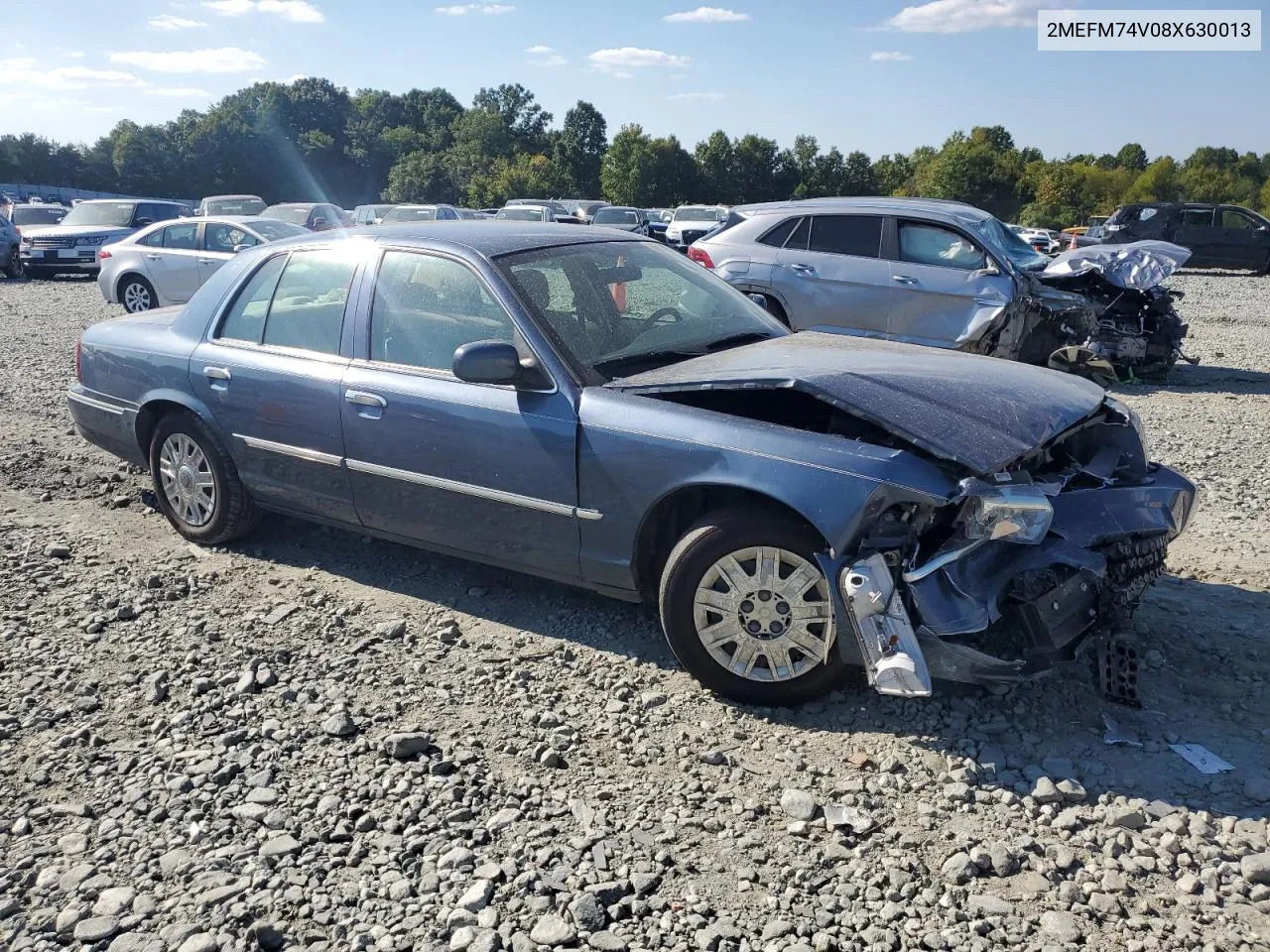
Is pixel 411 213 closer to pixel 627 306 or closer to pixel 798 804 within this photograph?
pixel 627 306

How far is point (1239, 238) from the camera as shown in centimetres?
2491

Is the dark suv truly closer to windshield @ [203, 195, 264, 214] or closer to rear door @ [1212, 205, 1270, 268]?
rear door @ [1212, 205, 1270, 268]

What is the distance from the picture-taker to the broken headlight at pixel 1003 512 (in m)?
3.39

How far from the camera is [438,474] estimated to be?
4.35 metres

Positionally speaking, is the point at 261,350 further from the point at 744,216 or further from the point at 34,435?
the point at 744,216

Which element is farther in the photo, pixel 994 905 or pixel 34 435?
pixel 34 435

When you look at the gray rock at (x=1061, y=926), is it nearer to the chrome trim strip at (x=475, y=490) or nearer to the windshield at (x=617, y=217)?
the chrome trim strip at (x=475, y=490)

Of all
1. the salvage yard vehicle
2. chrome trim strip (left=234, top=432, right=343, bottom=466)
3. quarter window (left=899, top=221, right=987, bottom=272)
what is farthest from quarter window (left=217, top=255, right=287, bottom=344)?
the salvage yard vehicle

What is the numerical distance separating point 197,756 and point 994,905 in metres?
2.57

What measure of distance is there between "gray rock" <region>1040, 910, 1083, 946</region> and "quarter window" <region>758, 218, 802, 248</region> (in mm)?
8024

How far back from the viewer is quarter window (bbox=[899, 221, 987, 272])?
30.4 ft

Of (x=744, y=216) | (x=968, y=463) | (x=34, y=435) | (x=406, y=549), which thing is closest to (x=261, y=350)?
(x=406, y=549)

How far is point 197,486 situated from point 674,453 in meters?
2.87

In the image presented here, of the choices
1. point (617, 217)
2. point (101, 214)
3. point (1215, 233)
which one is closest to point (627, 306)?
point (101, 214)
